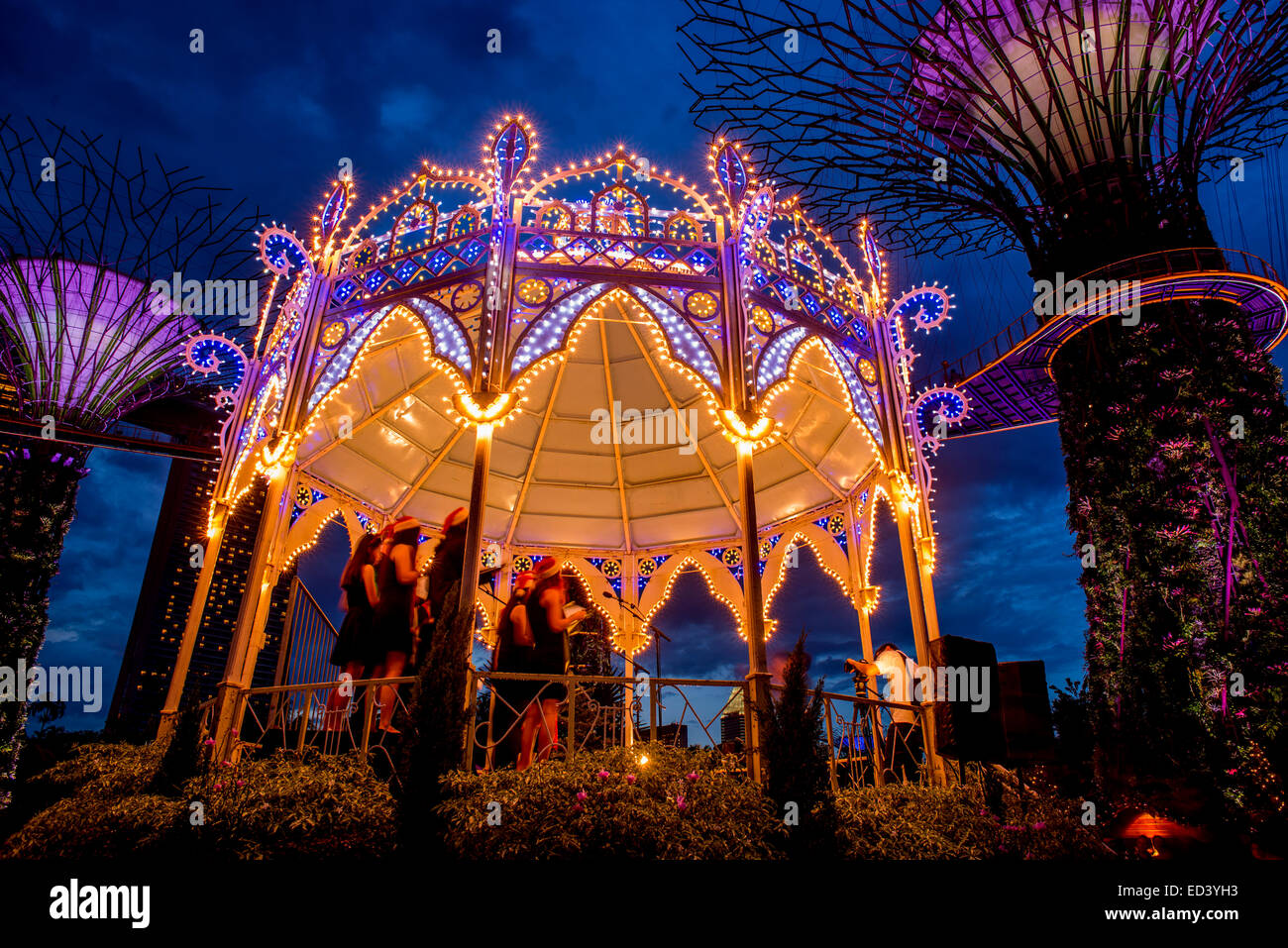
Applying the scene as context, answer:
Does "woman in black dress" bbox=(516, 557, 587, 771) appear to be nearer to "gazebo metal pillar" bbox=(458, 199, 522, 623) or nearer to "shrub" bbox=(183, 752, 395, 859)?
"gazebo metal pillar" bbox=(458, 199, 522, 623)

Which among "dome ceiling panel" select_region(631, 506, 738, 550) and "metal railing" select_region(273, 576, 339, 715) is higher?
"dome ceiling panel" select_region(631, 506, 738, 550)

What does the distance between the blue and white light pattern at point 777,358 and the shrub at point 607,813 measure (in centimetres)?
493

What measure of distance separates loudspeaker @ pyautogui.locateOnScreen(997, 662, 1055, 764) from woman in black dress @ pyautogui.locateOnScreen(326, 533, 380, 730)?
23.1 ft

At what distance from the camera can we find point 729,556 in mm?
15305

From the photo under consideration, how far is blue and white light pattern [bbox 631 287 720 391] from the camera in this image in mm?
9242

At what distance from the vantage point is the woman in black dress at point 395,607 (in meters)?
8.57

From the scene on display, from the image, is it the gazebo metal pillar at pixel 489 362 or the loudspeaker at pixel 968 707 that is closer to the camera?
the loudspeaker at pixel 968 707

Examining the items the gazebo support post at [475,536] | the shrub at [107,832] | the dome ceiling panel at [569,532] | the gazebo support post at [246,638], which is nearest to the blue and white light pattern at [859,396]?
the gazebo support post at [475,536]

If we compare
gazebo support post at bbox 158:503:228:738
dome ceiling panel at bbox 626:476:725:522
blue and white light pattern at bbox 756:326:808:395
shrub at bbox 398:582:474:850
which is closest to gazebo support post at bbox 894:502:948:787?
blue and white light pattern at bbox 756:326:808:395

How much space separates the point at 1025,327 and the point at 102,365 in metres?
20.3

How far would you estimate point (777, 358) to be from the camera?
9391mm

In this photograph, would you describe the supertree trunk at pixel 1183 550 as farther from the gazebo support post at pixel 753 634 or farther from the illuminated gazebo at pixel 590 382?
the gazebo support post at pixel 753 634
